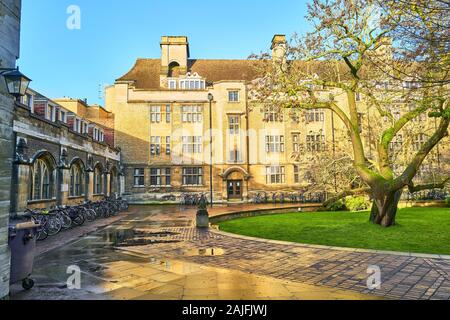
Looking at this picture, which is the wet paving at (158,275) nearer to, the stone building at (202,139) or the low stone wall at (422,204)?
the stone building at (202,139)

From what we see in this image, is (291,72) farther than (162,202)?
No

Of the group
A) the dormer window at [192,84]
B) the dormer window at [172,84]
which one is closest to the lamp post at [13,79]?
the dormer window at [192,84]

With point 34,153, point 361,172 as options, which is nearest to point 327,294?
point 361,172

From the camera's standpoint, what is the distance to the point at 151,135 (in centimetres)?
3016

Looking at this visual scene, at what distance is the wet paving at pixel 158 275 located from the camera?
485 centimetres

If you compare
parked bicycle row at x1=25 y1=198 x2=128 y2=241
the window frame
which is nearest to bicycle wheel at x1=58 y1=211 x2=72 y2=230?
parked bicycle row at x1=25 y1=198 x2=128 y2=241

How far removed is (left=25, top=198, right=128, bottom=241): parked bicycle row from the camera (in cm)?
1096

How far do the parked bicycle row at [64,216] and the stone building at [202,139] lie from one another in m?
10.6

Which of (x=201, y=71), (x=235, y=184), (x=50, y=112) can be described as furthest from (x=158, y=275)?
(x=201, y=71)

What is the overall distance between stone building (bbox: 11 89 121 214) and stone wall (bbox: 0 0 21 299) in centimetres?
887

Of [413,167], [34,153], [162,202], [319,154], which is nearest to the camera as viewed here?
[413,167]

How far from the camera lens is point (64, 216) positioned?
12.8 meters
